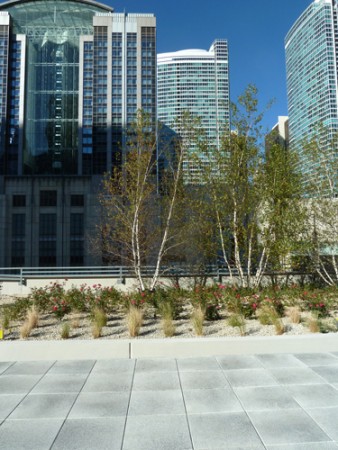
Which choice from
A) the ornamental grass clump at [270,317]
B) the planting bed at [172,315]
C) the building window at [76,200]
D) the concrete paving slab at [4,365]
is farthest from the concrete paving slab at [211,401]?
the building window at [76,200]

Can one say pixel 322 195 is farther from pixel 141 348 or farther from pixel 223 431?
pixel 223 431

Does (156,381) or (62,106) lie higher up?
(62,106)

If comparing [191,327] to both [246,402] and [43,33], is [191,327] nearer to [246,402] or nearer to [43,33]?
[246,402]

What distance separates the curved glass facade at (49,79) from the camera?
2375 inches

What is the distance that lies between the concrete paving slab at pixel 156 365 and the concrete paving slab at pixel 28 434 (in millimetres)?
2264

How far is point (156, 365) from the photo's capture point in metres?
6.57

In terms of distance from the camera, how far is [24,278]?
1802cm

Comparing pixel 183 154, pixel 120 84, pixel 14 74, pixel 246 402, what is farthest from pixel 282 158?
pixel 14 74

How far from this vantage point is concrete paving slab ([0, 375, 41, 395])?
5.34m

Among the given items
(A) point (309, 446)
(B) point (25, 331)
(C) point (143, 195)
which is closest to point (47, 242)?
(C) point (143, 195)

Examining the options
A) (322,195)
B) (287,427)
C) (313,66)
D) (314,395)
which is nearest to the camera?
(287,427)

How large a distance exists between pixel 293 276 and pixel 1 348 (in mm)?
13966

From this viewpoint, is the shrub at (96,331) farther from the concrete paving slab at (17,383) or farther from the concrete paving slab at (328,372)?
the concrete paving slab at (328,372)

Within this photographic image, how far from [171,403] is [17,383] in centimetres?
257
